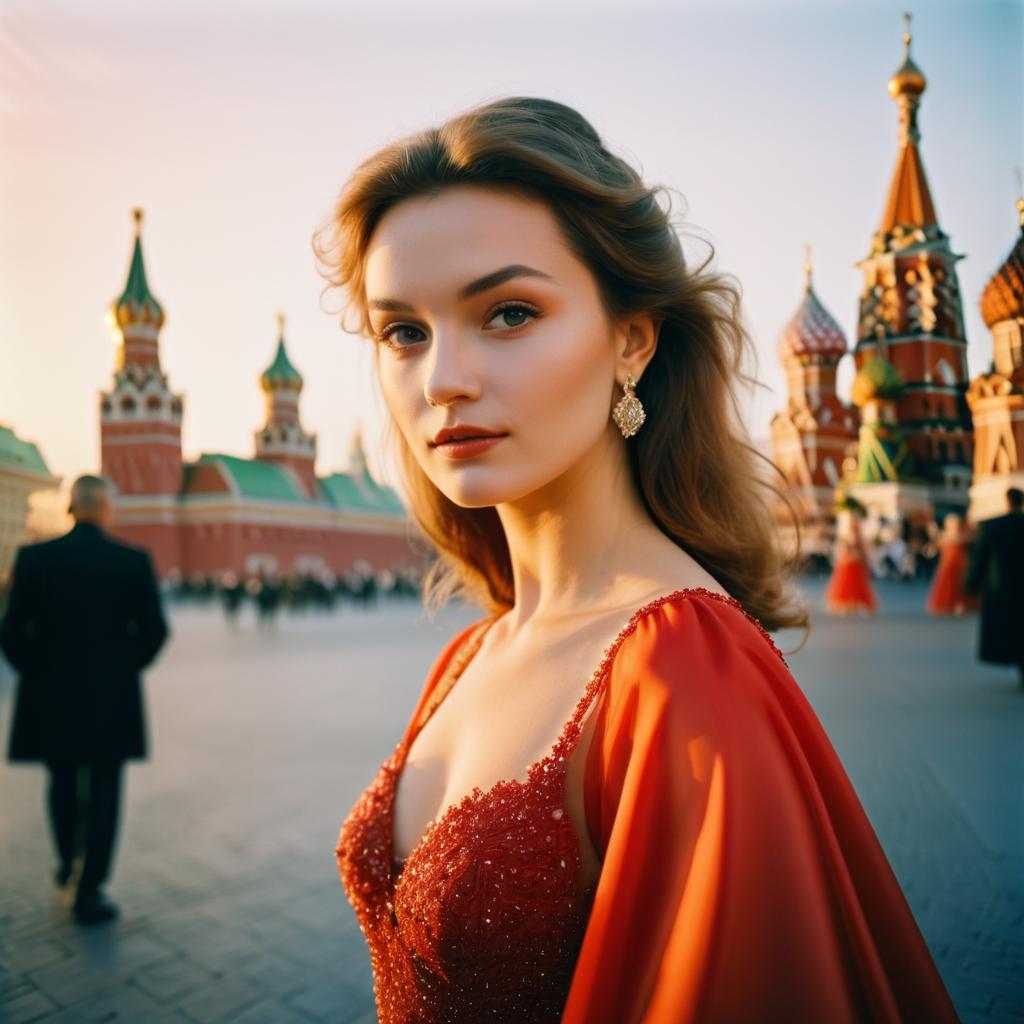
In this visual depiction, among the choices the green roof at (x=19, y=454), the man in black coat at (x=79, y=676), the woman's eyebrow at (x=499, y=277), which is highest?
the woman's eyebrow at (x=499, y=277)

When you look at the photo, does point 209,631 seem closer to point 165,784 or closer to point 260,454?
point 260,454

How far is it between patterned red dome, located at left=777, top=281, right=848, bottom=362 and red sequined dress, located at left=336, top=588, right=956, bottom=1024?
76 cm

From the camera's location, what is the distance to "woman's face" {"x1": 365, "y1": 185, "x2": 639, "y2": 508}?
1.24 metres

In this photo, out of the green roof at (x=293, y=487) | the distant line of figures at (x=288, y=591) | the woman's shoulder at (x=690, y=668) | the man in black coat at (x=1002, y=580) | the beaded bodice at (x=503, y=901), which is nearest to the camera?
the woman's shoulder at (x=690, y=668)

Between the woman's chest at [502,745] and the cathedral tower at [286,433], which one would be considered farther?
the cathedral tower at [286,433]

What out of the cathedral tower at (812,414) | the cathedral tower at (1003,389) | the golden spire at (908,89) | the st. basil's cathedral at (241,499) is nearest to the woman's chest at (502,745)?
the cathedral tower at (812,414)

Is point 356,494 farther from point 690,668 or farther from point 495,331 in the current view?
point 690,668

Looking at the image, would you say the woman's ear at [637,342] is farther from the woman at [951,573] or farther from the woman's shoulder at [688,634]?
the woman at [951,573]

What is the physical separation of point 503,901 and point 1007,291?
1.43 metres

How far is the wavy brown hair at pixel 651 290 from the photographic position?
1270 millimetres

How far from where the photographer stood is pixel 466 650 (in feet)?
5.81

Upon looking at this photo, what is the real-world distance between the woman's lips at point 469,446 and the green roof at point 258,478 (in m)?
33.1

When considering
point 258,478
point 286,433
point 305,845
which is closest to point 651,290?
point 305,845

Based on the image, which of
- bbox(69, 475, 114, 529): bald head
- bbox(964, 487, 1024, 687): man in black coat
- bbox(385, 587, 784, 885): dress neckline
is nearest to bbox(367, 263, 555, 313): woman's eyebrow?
bbox(385, 587, 784, 885): dress neckline
